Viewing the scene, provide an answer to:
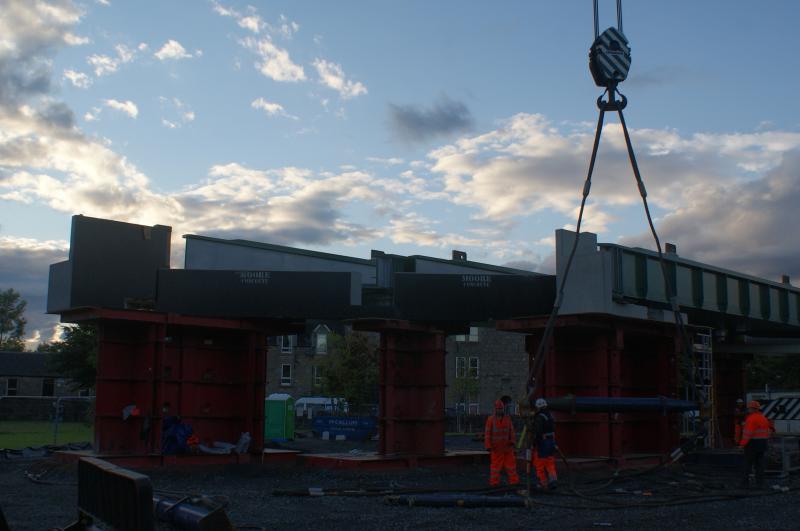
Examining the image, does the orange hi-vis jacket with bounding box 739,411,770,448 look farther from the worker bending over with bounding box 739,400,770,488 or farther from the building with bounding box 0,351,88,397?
the building with bounding box 0,351,88,397

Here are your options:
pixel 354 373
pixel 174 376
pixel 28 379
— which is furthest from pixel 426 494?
pixel 28 379

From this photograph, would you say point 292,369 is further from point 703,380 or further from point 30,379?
point 703,380

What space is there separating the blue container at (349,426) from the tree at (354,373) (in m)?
14.0

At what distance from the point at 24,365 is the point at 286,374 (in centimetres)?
2738

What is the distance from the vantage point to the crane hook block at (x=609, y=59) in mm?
14453

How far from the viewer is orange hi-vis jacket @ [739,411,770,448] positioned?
52.9ft

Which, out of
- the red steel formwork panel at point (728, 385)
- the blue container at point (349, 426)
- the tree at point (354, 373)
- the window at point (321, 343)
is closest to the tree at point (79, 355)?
the tree at point (354, 373)

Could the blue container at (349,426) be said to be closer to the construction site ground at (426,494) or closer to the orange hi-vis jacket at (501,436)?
the construction site ground at (426,494)

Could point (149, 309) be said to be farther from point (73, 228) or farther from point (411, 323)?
point (411, 323)

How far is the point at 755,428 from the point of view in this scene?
16.2 meters

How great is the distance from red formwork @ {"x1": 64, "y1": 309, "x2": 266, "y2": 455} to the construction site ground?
1.39 meters

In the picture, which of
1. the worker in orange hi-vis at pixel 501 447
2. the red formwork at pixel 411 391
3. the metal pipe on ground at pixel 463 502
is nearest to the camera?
the metal pipe on ground at pixel 463 502

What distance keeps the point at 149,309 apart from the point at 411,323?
616cm

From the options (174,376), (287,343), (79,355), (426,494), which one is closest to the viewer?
(426,494)
